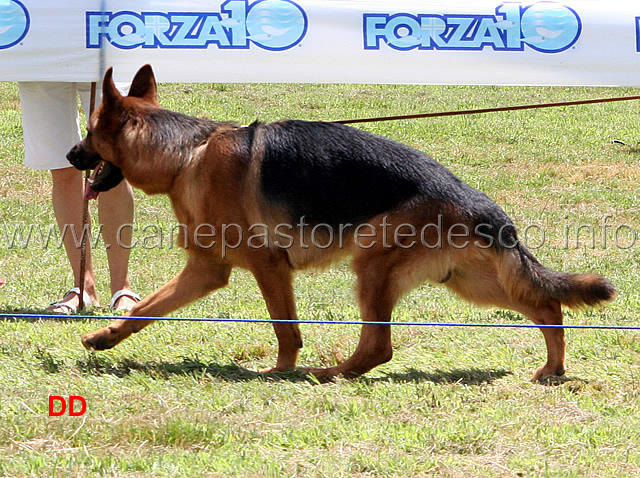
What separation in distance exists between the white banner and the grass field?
1.45 m

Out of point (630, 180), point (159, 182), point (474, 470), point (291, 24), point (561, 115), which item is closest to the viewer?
point (474, 470)

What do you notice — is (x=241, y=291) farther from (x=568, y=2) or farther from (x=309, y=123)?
(x=568, y=2)

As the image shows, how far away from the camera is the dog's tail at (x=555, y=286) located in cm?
446

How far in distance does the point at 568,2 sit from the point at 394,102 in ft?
30.0

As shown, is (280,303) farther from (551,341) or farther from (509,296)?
(551,341)

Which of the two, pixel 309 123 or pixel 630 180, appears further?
pixel 630 180

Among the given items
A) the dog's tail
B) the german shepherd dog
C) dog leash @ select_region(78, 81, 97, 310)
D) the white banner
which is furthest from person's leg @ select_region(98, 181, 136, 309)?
the dog's tail

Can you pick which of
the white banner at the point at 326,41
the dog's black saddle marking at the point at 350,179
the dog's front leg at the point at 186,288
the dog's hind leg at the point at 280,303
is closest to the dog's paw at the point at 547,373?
the dog's black saddle marking at the point at 350,179

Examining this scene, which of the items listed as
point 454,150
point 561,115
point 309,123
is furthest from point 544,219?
point 561,115

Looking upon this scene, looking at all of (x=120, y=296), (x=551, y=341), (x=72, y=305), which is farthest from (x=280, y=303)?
(x=72, y=305)

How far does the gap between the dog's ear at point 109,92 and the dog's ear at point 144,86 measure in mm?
323

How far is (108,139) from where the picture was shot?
4.72 m

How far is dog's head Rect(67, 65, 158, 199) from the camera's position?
184 inches

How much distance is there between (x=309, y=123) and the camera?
4.82 m
